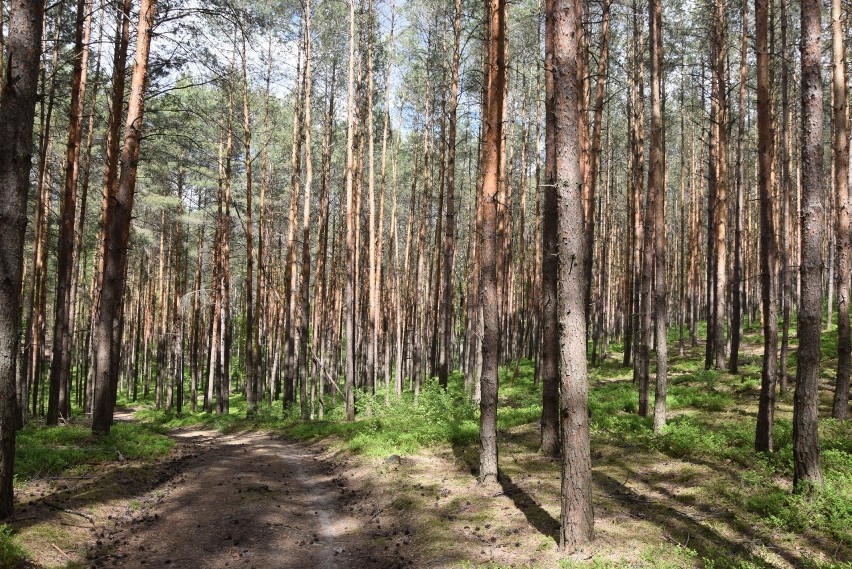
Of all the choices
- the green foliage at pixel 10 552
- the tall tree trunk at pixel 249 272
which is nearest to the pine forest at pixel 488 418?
the green foliage at pixel 10 552

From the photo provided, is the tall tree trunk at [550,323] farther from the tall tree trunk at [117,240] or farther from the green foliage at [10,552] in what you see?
the tall tree trunk at [117,240]

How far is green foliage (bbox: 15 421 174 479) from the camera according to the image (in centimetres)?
888

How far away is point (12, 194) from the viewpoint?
6102 millimetres

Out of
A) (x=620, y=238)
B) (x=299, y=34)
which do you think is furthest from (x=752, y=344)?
(x=299, y=34)

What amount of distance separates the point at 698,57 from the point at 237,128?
25.3 metres

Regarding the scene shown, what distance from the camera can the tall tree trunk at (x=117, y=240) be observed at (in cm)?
1145

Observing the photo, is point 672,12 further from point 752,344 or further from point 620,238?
point 620,238

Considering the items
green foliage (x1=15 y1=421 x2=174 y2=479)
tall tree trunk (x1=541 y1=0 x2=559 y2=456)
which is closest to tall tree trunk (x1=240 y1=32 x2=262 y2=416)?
green foliage (x1=15 y1=421 x2=174 y2=479)

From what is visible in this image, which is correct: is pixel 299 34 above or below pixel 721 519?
above

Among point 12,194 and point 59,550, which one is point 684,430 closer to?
point 59,550

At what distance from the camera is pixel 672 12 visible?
83.4 ft

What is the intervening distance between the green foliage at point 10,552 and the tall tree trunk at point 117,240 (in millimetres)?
6536

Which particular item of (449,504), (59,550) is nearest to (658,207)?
(449,504)

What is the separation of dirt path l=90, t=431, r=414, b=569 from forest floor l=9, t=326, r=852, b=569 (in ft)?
0.11
